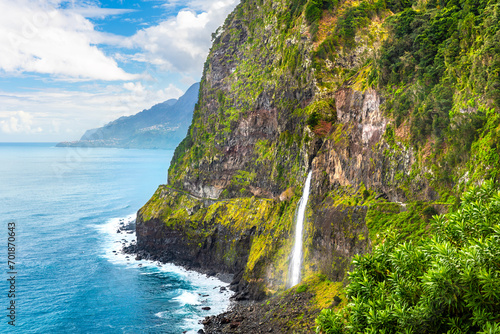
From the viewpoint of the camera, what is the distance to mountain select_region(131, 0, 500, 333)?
23625 mm

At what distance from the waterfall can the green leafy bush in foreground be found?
35.5m

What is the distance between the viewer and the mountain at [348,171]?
23625 mm

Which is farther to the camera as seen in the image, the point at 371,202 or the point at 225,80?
the point at 225,80

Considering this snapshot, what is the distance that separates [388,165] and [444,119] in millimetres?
10337

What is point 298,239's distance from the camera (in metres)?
66.2

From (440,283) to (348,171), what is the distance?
40572 millimetres

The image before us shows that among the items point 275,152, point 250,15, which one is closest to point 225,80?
point 250,15

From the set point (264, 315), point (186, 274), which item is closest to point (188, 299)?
point (186, 274)

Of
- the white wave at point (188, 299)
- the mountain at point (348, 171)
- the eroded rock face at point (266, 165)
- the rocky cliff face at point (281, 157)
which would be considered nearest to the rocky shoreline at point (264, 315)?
the mountain at point (348, 171)

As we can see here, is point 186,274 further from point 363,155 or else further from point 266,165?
point 363,155

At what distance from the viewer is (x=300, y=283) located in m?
58.3

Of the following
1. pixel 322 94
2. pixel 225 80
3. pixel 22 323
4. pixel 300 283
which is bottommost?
pixel 22 323

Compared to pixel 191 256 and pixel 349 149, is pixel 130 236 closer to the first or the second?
pixel 191 256

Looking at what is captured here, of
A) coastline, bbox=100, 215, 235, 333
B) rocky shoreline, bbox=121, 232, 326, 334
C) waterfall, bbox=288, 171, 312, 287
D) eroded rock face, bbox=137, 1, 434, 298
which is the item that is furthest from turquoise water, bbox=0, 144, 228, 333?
waterfall, bbox=288, 171, 312, 287
